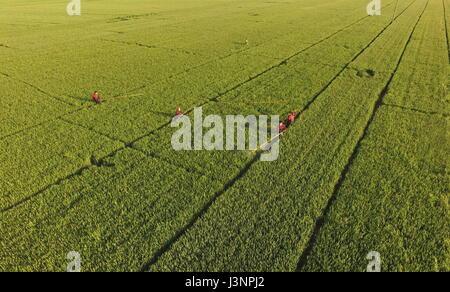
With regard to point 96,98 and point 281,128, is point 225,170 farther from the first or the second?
point 96,98

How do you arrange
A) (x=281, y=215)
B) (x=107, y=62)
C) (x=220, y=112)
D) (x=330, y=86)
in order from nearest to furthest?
(x=281, y=215) < (x=220, y=112) < (x=330, y=86) < (x=107, y=62)

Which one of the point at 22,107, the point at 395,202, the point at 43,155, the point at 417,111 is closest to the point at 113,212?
the point at 43,155

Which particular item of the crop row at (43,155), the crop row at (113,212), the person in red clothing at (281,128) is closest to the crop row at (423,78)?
→ the person in red clothing at (281,128)

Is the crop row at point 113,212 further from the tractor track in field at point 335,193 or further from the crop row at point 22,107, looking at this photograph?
the crop row at point 22,107

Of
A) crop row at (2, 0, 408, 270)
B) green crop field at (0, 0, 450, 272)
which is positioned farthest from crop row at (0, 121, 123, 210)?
crop row at (2, 0, 408, 270)

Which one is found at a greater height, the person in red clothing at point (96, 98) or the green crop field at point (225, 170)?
the person in red clothing at point (96, 98)
